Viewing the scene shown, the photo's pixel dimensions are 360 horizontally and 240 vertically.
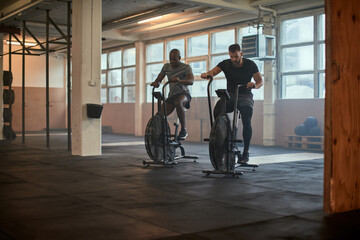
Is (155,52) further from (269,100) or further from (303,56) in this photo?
(303,56)

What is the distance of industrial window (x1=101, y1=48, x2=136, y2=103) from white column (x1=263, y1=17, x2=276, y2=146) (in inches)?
254

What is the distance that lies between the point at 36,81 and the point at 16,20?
7.81 meters

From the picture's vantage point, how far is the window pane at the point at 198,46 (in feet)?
44.6

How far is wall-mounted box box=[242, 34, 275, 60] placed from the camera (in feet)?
34.7

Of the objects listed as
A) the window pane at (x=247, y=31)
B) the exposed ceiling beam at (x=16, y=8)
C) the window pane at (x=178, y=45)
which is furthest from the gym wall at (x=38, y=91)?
the window pane at (x=247, y=31)

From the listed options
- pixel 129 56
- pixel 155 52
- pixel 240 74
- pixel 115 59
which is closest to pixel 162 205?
pixel 240 74

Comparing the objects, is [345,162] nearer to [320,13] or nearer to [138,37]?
[320,13]

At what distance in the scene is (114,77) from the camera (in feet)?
57.9

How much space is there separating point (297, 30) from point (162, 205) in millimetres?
8462

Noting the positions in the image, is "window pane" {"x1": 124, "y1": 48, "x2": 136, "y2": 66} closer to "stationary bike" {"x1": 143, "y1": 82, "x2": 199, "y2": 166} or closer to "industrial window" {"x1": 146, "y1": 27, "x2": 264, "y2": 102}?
"industrial window" {"x1": 146, "y1": 27, "x2": 264, "y2": 102}

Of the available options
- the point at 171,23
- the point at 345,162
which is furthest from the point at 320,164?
the point at 171,23

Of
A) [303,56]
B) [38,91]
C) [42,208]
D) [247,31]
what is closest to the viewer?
[42,208]

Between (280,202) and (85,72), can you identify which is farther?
(85,72)

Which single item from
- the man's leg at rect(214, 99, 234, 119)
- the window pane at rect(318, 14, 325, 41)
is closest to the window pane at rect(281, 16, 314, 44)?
the window pane at rect(318, 14, 325, 41)
